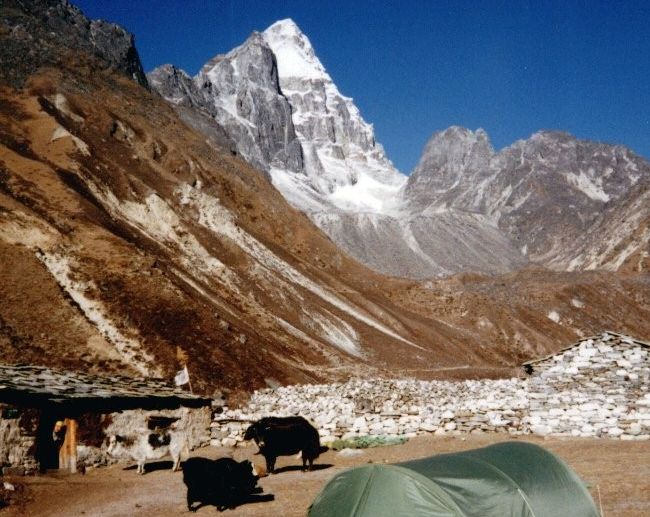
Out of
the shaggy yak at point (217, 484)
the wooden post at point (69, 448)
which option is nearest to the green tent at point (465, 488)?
the shaggy yak at point (217, 484)

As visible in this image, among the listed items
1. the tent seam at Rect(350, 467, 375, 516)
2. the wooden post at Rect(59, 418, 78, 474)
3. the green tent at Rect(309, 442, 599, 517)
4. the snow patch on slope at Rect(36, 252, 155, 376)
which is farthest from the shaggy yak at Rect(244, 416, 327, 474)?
the snow patch on slope at Rect(36, 252, 155, 376)

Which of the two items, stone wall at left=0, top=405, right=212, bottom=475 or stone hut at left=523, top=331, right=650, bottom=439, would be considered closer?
stone wall at left=0, top=405, right=212, bottom=475

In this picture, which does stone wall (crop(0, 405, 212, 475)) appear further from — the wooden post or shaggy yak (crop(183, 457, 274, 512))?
shaggy yak (crop(183, 457, 274, 512))

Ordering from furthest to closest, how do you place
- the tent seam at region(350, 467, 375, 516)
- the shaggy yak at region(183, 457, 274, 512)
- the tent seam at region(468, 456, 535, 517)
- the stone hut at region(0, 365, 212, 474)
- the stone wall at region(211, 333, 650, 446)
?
the stone wall at region(211, 333, 650, 446) → the stone hut at region(0, 365, 212, 474) → the shaggy yak at region(183, 457, 274, 512) → the tent seam at region(468, 456, 535, 517) → the tent seam at region(350, 467, 375, 516)

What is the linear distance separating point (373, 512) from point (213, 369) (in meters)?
24.1

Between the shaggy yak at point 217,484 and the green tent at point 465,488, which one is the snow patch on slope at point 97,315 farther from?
the green tent at point 465,488

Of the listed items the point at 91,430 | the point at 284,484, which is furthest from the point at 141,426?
the point at 284,484

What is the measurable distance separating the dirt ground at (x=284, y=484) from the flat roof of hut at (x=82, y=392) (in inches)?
79.6

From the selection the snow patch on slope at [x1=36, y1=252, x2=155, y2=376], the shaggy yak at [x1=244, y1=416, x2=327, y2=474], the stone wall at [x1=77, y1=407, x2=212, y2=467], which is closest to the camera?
the shaggy yak at [x1=244, y1=416, x2=327, y2=474]

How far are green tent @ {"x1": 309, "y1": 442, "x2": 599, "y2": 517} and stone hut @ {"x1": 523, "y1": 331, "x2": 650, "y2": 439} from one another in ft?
39.2

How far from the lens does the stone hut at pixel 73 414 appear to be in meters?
17.0

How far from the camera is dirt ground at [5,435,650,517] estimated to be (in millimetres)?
13930

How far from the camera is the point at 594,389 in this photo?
2386 cm

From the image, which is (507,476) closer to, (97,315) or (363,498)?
(363,498)
